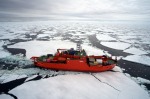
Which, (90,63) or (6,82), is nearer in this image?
(6,82)

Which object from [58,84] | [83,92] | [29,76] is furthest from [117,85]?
[29,76]

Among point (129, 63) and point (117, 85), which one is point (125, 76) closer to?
point (117, 85)

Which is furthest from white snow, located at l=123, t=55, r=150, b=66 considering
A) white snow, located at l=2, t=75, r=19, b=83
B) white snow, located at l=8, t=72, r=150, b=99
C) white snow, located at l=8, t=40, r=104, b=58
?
white snow, located at l=2, t=75, r=19, b=83

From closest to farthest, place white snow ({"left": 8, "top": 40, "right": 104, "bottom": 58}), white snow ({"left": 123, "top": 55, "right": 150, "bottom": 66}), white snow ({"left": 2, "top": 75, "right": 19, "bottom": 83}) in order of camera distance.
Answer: white snow ({"left": 2, "top": 75, "right": 19, "bottom": 83})
white snow ({"left": 123, "top": 55, "right": 150, "bottom": 66})
white snow ({"left": 8, "top": 40, "right": 104, "bottom": 58})

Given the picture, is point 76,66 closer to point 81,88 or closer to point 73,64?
point 73,64

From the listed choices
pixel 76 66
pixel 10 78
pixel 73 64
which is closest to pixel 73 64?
pixel 73 64

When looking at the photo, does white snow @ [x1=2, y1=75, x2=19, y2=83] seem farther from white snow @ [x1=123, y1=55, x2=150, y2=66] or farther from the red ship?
white snow @ [x1=123, y1=55, x2=150, y2=66]

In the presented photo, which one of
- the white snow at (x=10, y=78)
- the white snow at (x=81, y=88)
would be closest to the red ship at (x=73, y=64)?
the white snow at (x=81, y=88)

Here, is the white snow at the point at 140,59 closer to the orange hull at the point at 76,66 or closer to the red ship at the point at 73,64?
the red ship at the point at 73,64

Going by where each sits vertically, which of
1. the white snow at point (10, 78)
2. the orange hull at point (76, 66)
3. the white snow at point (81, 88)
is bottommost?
the white snow at point (81, 88)
